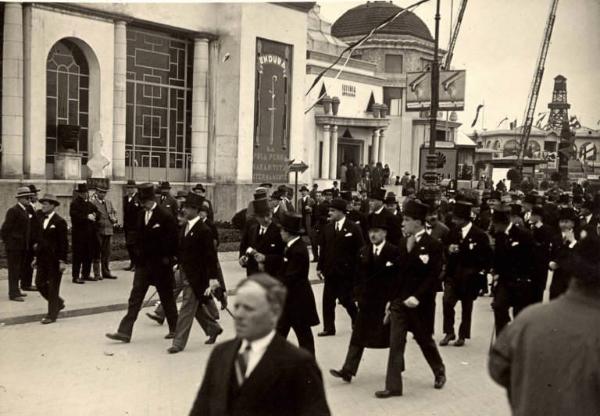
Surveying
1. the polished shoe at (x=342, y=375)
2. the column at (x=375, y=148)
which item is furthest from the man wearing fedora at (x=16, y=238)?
the column at (x=375, y=148)

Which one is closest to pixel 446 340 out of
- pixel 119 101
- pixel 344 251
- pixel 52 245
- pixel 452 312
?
pixel 452 312

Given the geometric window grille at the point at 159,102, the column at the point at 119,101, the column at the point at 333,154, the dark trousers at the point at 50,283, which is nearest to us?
the dark trousers at the point at 50,283

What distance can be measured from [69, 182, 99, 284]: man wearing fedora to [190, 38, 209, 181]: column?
10.8 metres

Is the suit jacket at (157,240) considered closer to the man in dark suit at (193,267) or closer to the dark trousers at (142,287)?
the dark trousers at (142,287)

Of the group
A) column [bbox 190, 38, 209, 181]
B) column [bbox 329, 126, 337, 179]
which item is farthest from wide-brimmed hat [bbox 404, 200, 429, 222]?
column [bbox 329, 126, 337, 179]

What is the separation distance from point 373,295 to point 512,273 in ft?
6.78

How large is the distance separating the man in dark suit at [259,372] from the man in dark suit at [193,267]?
213 inches

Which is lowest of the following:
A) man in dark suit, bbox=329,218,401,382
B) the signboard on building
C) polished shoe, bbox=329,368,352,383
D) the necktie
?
polished shoe, bbox=329,368,352,383

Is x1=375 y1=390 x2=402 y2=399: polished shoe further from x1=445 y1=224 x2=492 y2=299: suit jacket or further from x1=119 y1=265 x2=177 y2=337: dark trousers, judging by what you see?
x1=119 y1=265 x2=177 y2=337: dark trousers

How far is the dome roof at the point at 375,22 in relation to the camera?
174 ft

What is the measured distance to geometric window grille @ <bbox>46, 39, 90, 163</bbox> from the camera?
21.4 metres

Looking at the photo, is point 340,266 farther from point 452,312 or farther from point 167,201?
point 167,201

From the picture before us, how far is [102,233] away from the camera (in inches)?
575

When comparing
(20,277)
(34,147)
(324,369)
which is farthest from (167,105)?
(324,369)
